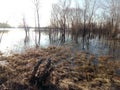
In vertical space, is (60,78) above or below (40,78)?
below

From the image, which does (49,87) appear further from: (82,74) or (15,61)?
(15,61)

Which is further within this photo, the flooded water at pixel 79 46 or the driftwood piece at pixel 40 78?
the flooded water at pixel 79 46

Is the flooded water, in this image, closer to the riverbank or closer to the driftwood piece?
the riverbank

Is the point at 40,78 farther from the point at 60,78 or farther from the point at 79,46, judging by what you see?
the point at 79,46

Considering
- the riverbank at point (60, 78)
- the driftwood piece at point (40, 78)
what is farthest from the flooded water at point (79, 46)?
the driftwood piece at point (40, 78)

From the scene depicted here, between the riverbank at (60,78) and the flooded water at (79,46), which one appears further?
the flooded water at (79,46)

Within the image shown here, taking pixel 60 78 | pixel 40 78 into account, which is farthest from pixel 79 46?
pixel 40 78

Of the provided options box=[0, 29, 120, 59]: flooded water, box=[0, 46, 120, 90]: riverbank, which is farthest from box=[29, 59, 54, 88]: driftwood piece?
box=[0, 29, 120, 59]: flooded water

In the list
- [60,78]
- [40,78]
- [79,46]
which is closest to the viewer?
[40,78]

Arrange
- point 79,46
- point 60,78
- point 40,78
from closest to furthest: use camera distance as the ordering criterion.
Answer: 1. point 40,78
2. point 60,78
3. point 79,46

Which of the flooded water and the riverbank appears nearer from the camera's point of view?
the riverbank

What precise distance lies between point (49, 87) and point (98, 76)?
2.55 m

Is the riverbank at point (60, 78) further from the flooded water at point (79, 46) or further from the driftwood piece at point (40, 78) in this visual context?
the flooded water at point (79, 46)

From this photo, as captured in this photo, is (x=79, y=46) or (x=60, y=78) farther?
(x=79, y=46)
